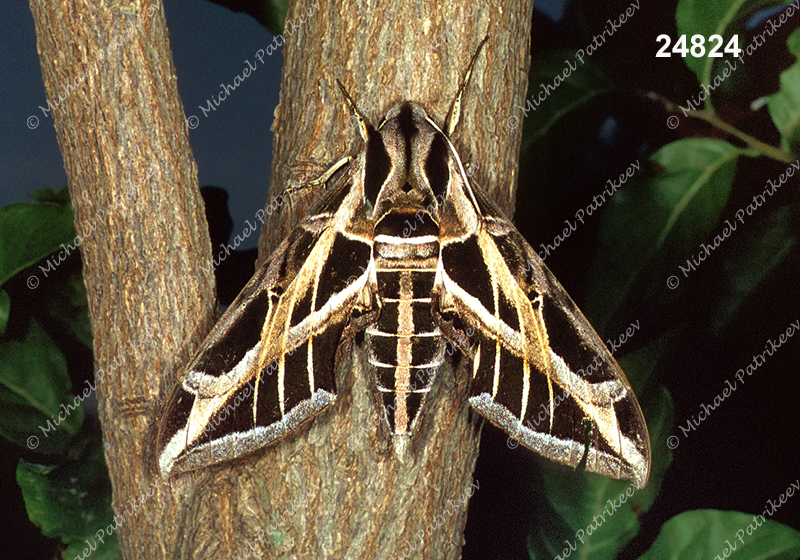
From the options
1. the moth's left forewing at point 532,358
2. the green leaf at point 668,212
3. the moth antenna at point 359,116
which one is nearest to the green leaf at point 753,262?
the green leaf at point 668,212

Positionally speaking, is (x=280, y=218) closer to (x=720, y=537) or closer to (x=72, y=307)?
(x=72, y=307)

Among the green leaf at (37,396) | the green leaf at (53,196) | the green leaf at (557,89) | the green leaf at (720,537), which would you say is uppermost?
the green leaf at (53,196)

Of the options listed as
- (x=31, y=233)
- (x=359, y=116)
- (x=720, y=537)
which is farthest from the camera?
(x=720, y=537)

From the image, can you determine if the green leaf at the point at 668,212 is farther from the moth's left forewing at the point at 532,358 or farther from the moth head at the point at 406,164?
the moth head at the point at 406,164

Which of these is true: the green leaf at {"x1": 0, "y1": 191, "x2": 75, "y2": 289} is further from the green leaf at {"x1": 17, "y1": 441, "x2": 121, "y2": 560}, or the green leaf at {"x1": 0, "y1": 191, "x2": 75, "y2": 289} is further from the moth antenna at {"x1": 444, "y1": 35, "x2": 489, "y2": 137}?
the moth antenna at {"x1": 444, "y1": 35, "x2": 489, "y2": 137}

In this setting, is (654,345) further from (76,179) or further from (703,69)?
(76,179)

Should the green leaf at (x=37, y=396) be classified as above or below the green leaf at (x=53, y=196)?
below

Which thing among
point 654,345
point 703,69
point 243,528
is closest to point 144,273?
point 243,528

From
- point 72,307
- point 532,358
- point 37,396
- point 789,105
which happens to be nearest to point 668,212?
point 789,105
